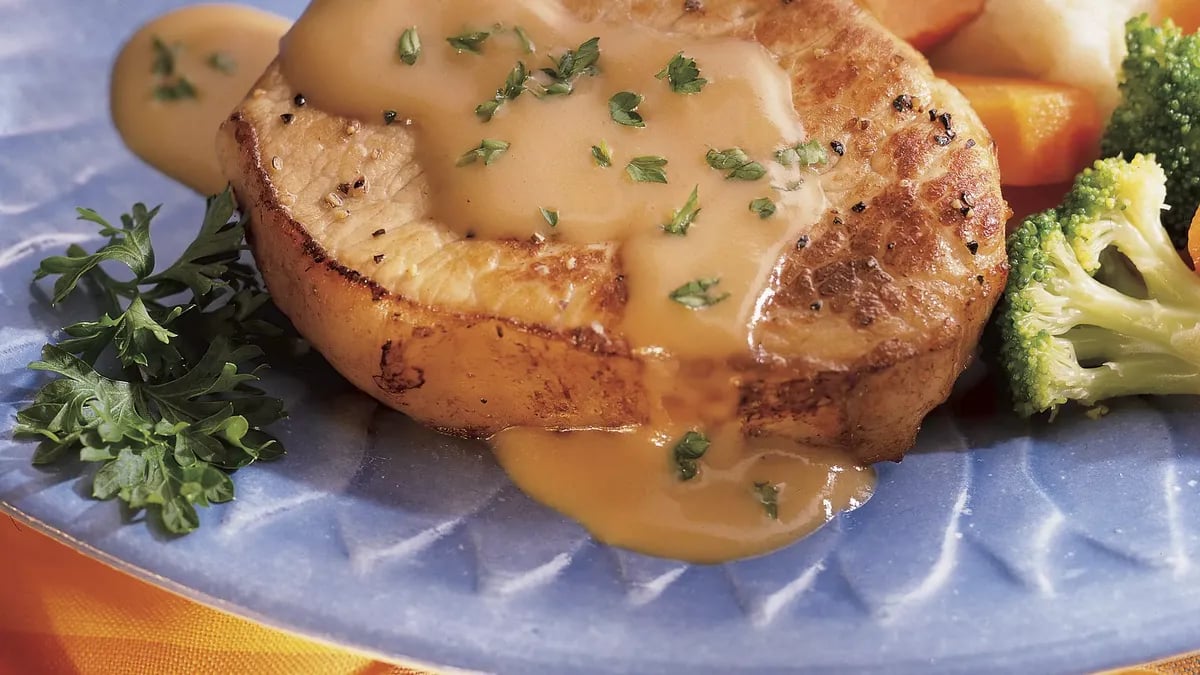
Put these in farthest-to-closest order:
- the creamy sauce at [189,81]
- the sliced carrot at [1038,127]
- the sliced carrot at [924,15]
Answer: the creamy sauce at [189,81], the sliced carrot at [924,15], the sliced carrot at [1038,127]

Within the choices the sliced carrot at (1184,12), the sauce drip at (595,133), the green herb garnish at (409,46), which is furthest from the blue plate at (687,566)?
the sliced carrot at (1184,12)

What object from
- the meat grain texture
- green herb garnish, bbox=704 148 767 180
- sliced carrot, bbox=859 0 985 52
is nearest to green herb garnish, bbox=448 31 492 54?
the meat grain texture

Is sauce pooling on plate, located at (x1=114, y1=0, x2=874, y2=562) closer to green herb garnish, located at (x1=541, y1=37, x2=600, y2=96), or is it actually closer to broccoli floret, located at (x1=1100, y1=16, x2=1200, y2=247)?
green herb garnish, located at (x1=541, y1=37, x2=600, y2=96)

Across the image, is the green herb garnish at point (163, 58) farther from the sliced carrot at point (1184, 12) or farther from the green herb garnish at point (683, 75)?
the sliced carrot at point (1184, 12)

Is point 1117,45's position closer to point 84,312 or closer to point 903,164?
point 903,164

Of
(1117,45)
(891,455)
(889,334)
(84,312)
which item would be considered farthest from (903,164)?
(84,312)

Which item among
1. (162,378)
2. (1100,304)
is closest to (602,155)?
(162,378)
